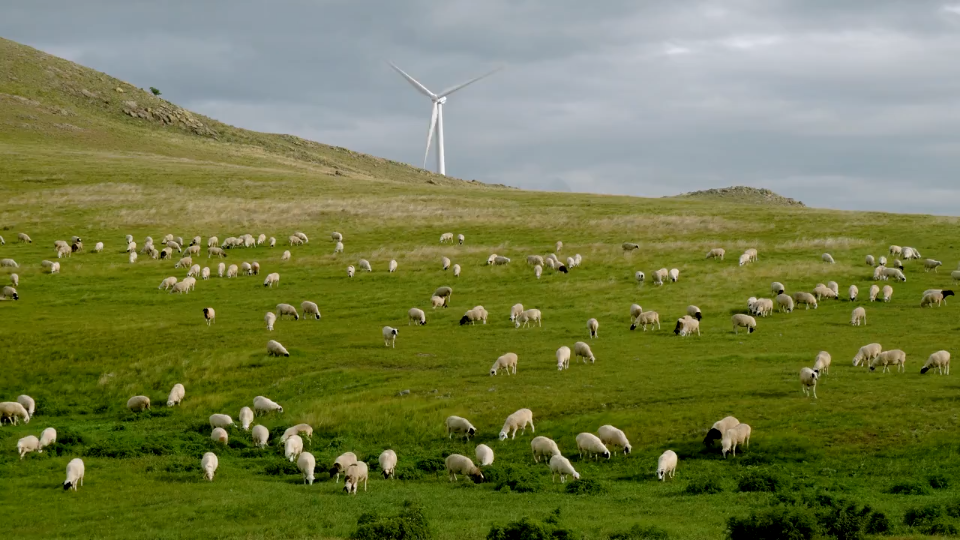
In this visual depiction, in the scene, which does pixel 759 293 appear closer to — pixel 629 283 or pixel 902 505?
pixel 629 283

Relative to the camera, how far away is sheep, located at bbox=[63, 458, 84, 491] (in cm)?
2281

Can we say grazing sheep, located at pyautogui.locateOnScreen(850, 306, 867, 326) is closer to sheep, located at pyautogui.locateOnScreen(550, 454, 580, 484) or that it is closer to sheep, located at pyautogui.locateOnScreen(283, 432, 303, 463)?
sheep, located at pyautogui.locateOnScreen(550, 454, 580, 484)

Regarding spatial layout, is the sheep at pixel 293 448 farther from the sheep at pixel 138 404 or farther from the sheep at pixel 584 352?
the sheep at pixel 584 352

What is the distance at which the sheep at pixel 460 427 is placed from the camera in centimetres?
2769

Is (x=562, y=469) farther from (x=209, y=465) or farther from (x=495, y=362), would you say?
(x=495, y=362)

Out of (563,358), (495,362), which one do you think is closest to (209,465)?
(495,362)

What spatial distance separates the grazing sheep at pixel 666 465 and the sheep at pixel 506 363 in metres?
10.8

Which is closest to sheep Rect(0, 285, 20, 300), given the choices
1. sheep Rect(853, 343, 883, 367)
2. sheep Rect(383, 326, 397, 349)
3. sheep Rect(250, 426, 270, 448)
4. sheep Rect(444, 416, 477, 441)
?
sheep Rect(383, 326, 397, 349)

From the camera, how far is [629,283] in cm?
5203

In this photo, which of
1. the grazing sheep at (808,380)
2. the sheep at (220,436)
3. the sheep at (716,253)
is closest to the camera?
the sheep at (220,436)

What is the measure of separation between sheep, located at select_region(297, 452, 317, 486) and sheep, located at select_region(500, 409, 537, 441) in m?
5.81

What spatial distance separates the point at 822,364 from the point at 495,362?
1134 centimetres

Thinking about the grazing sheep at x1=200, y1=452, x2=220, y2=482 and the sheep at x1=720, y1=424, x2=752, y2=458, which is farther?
the sheep at x1=720, y1=424, x2=752, y2=458

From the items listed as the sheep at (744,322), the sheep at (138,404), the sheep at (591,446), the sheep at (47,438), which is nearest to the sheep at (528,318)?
the sheep at (744,322)
